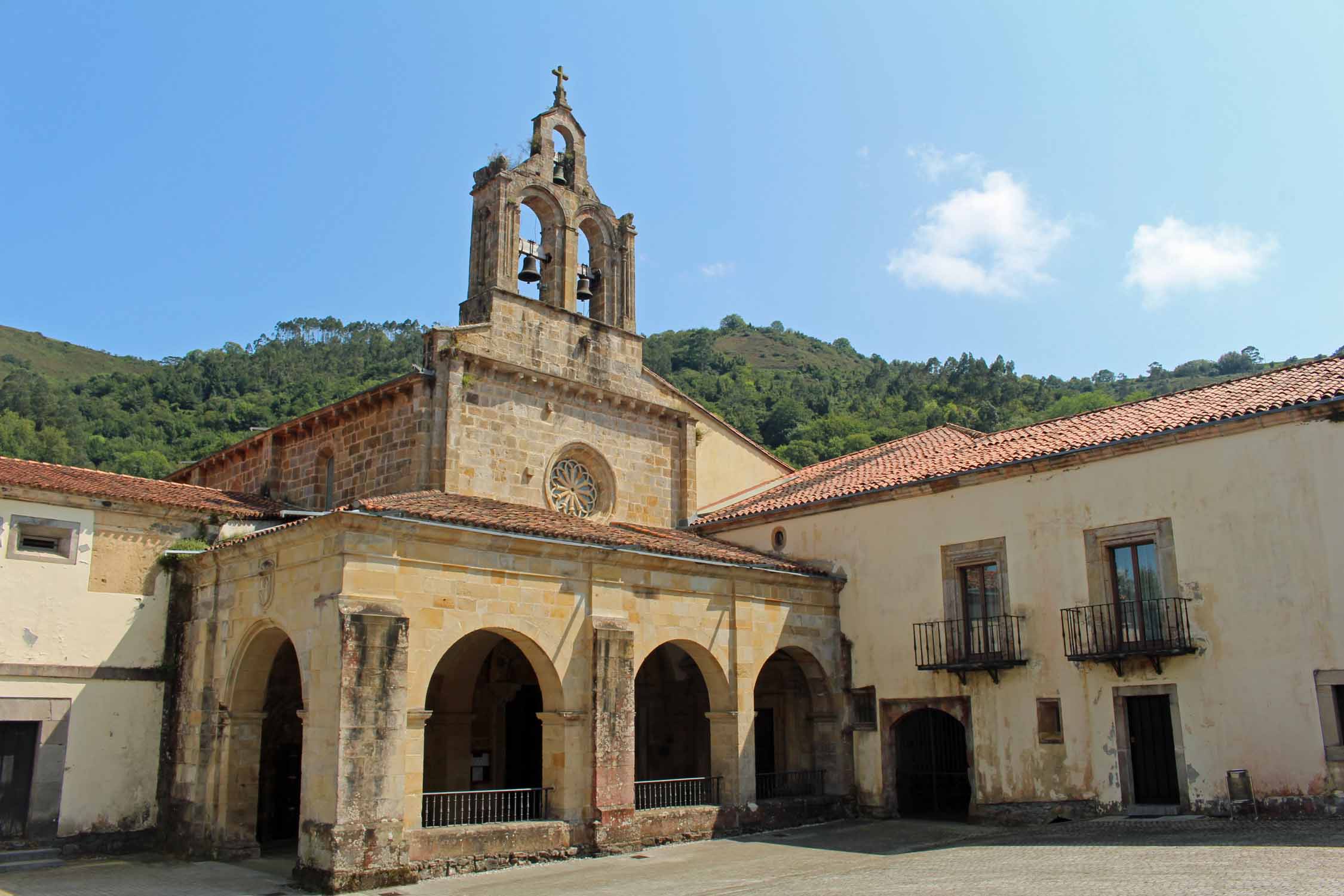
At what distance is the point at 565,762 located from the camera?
1507 cm

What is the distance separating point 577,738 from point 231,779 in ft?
16.2

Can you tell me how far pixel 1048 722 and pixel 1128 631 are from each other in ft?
6.49

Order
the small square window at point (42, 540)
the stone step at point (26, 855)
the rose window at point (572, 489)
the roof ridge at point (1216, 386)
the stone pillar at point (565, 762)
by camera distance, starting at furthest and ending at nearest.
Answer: the rose window at point (572, 489), the roof ridge at point (1216, 386), the small square window at point (42, 540), the stone pillar at point (565, 762), the stone step at point (26, 855)

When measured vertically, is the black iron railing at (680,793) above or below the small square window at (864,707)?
below

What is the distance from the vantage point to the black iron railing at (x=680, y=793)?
56.9 feet

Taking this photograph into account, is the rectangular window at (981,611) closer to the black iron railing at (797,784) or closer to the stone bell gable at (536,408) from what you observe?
the black iron railing at (797,784)

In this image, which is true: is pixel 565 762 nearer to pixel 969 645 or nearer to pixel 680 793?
pixel 680 793

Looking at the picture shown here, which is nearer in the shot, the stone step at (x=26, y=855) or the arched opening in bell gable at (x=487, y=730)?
the stone step at (x=26, y=855)

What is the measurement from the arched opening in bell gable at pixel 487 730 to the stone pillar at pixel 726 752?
2927mm

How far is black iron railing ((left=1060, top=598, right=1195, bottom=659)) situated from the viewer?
15.1m

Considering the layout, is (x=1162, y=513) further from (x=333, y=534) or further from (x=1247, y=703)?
(x=333, y=534)

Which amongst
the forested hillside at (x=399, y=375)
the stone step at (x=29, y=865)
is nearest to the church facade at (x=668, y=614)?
the stone step at (x=29, y=865)

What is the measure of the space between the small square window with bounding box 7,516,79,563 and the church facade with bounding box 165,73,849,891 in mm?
1850

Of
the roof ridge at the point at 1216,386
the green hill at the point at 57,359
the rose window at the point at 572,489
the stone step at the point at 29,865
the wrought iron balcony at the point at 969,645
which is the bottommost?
the stone step at the point at 29,865
